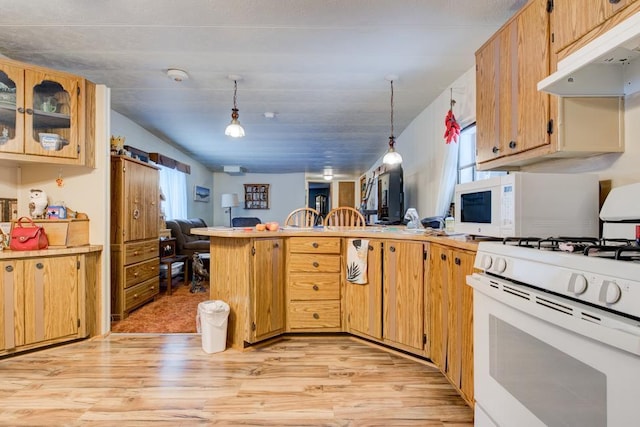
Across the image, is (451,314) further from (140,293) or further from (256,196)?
(256,196)

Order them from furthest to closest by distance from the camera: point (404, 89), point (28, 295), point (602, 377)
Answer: point (404, 89)
point (28, 295)
point (602, 377)

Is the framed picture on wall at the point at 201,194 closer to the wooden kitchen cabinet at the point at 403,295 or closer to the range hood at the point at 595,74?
the wooden kitchen cabinet at the point at 403,295

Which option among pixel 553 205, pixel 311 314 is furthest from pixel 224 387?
pixel 553 205

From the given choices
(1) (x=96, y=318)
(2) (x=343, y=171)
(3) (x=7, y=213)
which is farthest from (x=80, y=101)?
(2) (x=343, y=171)

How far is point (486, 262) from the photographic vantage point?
135cm

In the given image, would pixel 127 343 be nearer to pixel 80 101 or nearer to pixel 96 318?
pixel 96 318

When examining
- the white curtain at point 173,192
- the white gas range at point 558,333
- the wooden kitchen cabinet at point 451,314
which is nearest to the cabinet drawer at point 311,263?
the wooden kitchen cabinet at point 451,314

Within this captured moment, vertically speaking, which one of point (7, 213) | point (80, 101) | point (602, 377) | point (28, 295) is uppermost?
point (80, 101)

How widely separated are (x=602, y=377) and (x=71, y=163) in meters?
3.34

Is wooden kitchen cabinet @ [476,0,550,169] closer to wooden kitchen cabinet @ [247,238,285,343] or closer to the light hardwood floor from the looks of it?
the light hardwood floor

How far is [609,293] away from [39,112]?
137 inches

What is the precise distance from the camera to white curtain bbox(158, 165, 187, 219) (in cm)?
589

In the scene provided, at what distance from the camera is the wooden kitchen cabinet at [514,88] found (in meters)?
1.52

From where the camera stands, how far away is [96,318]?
2.75 meters
